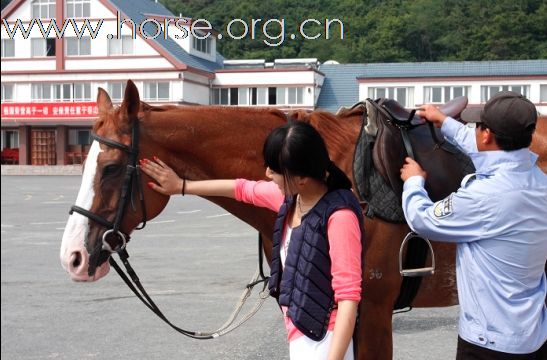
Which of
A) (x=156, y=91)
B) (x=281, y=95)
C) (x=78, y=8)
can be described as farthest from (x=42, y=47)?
(x=281, y=95)

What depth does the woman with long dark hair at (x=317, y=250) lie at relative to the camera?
8.80 feet

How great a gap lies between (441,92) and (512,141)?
177ft

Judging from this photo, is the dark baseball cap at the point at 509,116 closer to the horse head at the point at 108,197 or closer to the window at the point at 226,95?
the horse head at the point at 108,197

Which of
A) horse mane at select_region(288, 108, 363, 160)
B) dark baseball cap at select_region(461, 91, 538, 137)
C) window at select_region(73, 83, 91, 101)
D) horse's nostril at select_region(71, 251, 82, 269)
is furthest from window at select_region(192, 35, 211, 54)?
dark baseball cap at select_region(461, 91, 538, 137)

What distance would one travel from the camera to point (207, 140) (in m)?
4.05

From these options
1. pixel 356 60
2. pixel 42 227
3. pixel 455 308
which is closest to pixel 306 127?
pixel 455 308

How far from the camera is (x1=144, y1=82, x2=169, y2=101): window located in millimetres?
52188

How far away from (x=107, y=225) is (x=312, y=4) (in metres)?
97.9

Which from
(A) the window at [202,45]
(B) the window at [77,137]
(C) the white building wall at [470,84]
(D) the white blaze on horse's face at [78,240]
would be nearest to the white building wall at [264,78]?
(A) the window at [202,45]

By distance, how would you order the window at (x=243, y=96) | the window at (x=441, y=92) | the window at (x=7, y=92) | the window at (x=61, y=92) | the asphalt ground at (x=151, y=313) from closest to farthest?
the asphalt ground at (x=151, y=313), the window at (x=61, y=92), the window at (x=7, y=92), the window at (x=441, y=92), the window at (x=243, y=96)

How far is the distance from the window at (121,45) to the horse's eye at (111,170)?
164 feet

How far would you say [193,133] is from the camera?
401cm

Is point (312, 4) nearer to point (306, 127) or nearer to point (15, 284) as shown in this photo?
point (15, 284)

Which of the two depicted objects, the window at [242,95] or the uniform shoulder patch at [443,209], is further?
the window at [242,95]
